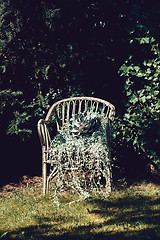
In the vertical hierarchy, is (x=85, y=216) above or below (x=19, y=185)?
below

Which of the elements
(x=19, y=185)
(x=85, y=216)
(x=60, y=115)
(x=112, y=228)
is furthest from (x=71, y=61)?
(x=112, y=228)

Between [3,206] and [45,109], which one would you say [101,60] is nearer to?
[45,109]

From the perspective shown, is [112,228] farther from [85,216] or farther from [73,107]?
[73,107]

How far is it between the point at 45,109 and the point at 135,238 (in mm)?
2446

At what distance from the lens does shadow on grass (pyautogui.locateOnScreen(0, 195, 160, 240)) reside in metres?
2.21

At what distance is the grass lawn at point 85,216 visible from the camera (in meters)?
2.28

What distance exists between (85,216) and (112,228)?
377 mm

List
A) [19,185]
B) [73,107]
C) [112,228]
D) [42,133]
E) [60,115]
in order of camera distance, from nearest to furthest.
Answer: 1. [112,228]
2. [42,133]
3. [73,107]
4. [19,185]
5. [60,115]

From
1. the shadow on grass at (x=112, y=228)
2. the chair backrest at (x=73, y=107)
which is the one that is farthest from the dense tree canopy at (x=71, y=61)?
the shadow on grass at (x=112, y=228)

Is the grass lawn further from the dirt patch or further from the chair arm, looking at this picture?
the chair arm

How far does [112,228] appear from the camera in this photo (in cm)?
234

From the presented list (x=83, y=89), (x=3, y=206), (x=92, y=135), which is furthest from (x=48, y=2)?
(x=3, y=206)

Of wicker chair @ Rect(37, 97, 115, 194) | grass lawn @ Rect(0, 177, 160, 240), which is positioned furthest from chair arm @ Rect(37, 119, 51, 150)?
grass lawn @ Rect(0, 177, 160, 240)

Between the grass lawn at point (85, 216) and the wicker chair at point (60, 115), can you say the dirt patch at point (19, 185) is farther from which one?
the wicker chair at point (60, 115)
